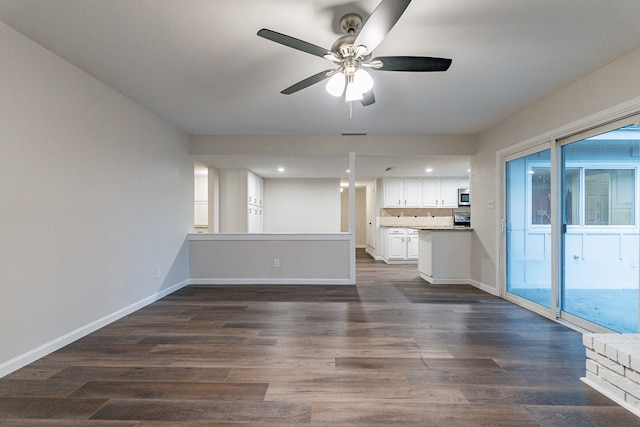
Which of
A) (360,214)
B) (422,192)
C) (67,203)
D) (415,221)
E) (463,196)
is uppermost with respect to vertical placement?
(422,192)

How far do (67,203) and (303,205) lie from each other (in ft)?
19.9

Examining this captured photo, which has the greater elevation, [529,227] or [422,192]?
[422,192]

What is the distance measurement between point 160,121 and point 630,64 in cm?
465

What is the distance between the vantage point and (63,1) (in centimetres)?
186

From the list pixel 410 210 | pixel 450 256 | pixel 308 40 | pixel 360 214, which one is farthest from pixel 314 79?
pixel 360 214

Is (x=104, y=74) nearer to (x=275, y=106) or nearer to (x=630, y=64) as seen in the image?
(x=275, y=106)

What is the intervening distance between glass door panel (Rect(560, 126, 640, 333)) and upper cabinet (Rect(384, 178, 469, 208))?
14.5 ft

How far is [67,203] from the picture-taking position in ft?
8.44

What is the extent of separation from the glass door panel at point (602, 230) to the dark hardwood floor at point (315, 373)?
1.31 ft

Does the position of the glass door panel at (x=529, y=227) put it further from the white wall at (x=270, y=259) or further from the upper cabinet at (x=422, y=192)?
the upper cabinet at (x=422, y=192)

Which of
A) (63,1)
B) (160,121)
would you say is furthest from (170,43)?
(160,121)

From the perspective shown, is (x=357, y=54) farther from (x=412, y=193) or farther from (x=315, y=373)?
(x=412, y=193)

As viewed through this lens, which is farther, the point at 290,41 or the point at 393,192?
the point at 393,192

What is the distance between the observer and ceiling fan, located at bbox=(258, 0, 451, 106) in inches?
66.7
